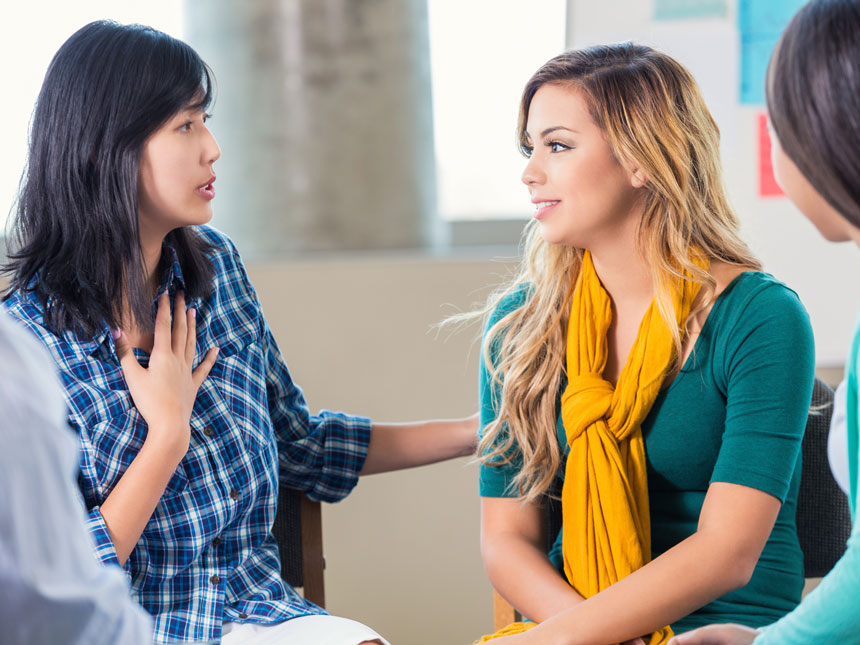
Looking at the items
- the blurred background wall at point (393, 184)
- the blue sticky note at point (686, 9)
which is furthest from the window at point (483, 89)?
the blue sticky note at point (686, 9)

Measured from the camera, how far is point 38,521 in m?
0.59

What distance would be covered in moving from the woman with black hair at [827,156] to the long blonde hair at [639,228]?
42 centimetres

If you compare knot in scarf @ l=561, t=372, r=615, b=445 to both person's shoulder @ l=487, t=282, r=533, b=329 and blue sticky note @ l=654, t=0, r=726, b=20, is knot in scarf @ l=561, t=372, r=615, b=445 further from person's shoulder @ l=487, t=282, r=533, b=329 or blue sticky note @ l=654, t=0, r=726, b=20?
blue sticky note @ l=654, t=0, r=726, b=20

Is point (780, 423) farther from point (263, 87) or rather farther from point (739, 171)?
point (263, 87)

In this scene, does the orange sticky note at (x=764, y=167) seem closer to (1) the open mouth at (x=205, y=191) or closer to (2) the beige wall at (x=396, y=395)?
(2) the beige wall at (x=396, y=395)

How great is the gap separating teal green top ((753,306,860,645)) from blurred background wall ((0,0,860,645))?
1414mm

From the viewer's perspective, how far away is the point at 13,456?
0.57 m

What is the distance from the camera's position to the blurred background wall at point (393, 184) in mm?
2309

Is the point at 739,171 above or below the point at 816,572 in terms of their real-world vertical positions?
above

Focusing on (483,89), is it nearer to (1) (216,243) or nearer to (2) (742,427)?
(1) (216,243)

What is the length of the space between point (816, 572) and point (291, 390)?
101 centimetres

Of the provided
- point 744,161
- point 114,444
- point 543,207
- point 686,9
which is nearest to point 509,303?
point 543,207

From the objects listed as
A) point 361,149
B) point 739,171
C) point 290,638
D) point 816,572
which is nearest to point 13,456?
point 290,638

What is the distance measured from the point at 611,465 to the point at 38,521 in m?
0.98
